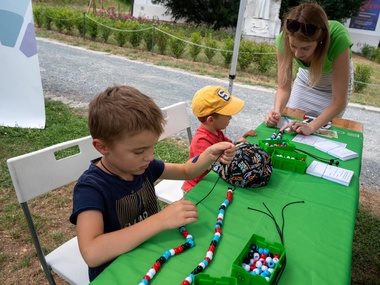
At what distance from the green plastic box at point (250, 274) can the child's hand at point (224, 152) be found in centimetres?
46

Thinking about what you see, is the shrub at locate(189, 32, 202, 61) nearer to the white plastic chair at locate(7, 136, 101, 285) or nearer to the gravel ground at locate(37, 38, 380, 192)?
the gravel ground at locate(37, 38, 380, 192)

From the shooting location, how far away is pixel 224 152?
1.50 meters

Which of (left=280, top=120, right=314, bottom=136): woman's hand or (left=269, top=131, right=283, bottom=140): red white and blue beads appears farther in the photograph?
(left=280, top=120, right=314, bottom=136): woman's hand

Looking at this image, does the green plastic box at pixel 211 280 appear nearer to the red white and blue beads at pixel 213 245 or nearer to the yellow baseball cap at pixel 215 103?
the red white and blue beads at pixel 213 245

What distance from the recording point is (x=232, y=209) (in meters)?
1.37

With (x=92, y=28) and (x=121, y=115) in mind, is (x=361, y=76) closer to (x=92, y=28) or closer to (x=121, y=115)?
(x=92, y=28)

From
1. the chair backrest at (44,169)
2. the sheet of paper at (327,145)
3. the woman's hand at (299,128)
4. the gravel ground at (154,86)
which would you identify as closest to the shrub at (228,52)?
the gravel ground at (154,86)

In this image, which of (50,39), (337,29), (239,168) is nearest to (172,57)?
(50,39)

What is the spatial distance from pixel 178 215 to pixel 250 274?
13.3 inches

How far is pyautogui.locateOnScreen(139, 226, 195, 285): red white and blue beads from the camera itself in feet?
3.11

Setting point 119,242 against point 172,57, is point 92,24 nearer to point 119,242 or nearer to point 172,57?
point 172,57

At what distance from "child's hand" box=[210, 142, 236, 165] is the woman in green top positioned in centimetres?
92

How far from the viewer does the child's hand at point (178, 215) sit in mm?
1146

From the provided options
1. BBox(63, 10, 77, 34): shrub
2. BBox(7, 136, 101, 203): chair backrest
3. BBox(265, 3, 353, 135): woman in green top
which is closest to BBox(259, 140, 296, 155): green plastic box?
BBox(265, 3, 353, 135): woman in green top
